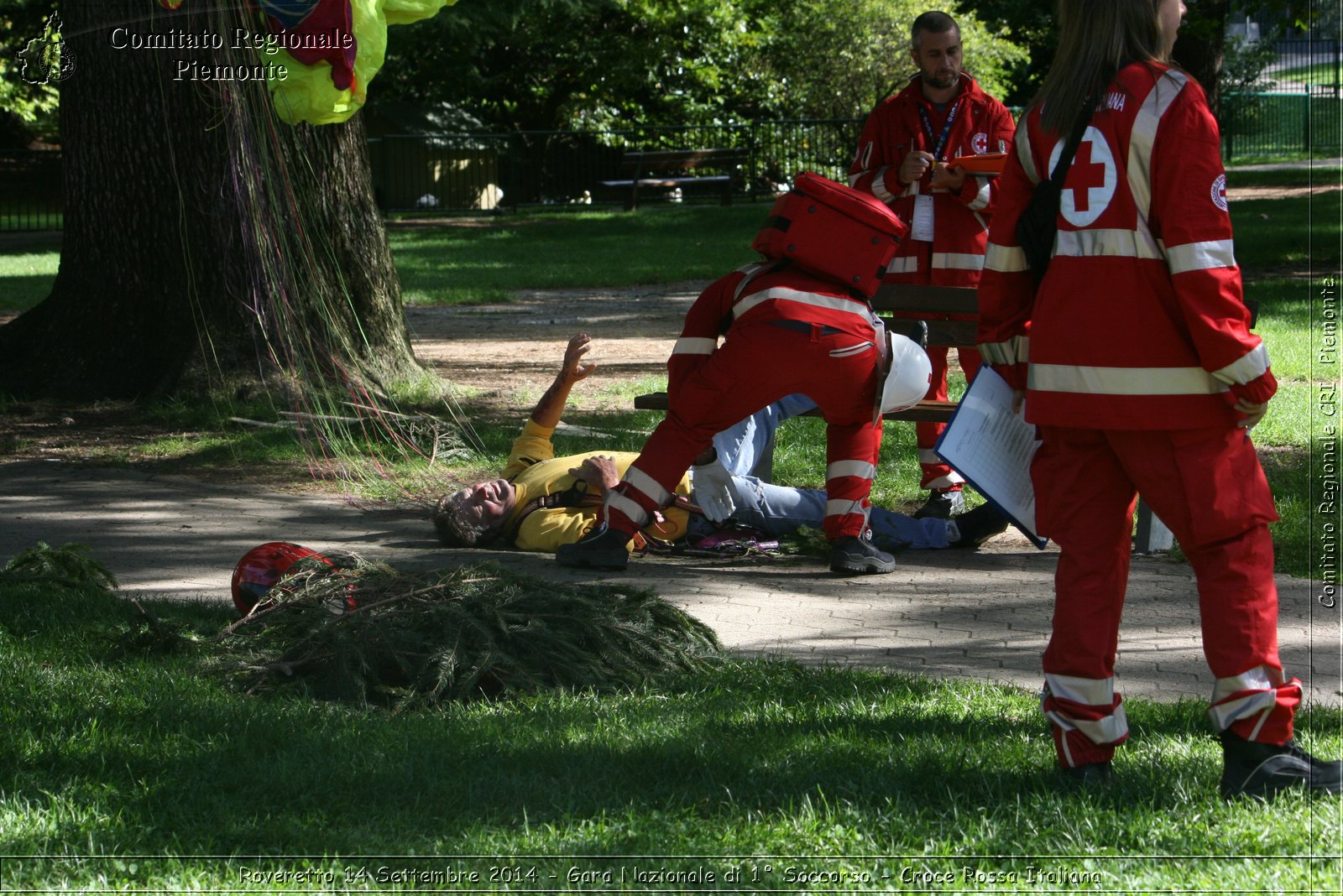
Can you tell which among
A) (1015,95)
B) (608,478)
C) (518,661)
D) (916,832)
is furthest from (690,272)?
(1015,95)

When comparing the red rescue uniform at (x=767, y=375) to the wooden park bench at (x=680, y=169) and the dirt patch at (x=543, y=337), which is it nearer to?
the dirt patch at (x=543, y=337)

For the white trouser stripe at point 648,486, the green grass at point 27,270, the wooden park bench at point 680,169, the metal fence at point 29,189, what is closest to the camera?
Answer: the white trouser stripe at point 648,486

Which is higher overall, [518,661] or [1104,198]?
[1104,198]

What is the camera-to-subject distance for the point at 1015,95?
1364 inches

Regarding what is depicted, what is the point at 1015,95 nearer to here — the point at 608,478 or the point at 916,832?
the point at 608,478

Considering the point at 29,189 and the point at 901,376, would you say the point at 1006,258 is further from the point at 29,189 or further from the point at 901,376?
A: the point at 29,189

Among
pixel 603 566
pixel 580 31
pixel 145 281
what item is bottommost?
pixel 603 566

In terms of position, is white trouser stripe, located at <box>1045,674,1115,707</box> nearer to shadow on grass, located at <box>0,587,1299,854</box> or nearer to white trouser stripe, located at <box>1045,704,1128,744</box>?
white trouser stripe, located at <box>1045,704,1128,744</box>

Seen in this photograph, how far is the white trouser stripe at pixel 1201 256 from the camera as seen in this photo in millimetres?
3260

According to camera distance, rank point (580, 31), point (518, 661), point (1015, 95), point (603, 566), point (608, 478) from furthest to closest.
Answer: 1. point (1015, 95)
2. point (580, 31)
3. point (608, 478)
4. point (603, 566)
5. point (518, 661)

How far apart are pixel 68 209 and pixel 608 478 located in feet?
15.5

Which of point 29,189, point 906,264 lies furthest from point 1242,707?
point 29,189

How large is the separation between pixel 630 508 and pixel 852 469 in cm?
91

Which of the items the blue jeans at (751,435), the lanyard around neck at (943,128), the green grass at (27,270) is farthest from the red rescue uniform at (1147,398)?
the green grass at (27,270)
